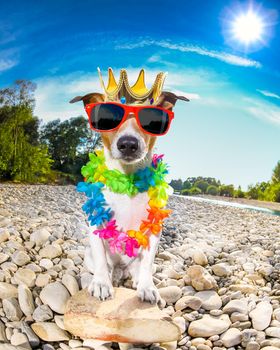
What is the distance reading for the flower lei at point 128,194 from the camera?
2611mm

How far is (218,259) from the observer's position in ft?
12.9

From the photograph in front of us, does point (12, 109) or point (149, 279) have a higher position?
point (12, 109)

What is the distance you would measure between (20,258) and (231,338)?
5.80 ft

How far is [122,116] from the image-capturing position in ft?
8.00

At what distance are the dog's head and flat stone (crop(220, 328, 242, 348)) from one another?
1.20 m

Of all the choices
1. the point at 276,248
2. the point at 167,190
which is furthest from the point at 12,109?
the point at 167,190

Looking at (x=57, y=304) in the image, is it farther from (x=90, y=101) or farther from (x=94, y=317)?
(x=90, y=101)

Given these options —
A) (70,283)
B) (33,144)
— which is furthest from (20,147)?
(70,283)

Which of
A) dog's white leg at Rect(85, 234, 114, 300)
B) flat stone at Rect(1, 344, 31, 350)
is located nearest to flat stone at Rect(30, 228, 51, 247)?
dog's white leg at Rect(85, 234, 114, 300)

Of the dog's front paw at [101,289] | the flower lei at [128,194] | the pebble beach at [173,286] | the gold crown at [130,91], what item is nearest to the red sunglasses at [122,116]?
the gold crown at [130,91]

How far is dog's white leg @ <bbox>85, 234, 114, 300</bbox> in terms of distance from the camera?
2.53 metres

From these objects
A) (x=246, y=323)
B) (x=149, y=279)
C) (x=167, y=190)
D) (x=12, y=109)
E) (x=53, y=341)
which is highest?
(x=12, y=109)

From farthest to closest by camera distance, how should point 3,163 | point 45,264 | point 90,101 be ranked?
point 3,163, point 45,264, point 90,101

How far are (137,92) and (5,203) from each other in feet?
14.2
